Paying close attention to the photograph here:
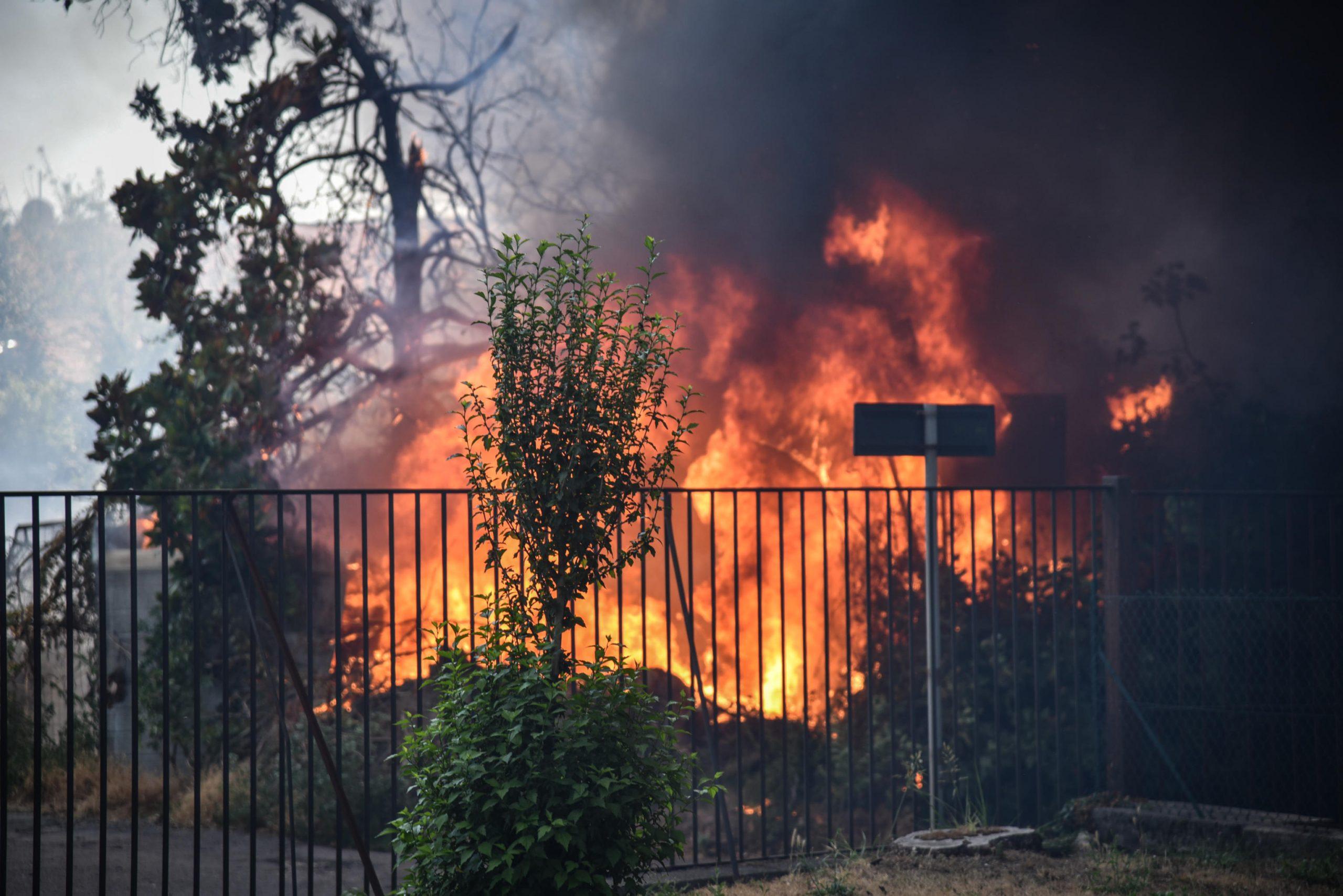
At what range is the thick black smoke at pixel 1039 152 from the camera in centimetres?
997

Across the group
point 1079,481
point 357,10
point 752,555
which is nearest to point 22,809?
point 752,555

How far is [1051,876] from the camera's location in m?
6.46

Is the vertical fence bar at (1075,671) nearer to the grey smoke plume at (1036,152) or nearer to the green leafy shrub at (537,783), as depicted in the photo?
the grey smoke plume at (1036,152)

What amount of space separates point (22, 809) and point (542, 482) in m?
7.25

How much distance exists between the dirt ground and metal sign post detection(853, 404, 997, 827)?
24.8 inches

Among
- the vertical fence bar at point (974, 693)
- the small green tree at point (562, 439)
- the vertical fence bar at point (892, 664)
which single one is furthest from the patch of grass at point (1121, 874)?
the small green tree at point (562, 439)

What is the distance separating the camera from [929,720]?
726cm

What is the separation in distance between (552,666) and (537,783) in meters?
0.48

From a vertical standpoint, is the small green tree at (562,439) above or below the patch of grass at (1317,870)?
above

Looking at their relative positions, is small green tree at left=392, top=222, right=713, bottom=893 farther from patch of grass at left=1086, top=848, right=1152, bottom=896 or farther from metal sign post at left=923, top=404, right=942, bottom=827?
patch of grass at left=1086, top=848, right=1152, bottom=896

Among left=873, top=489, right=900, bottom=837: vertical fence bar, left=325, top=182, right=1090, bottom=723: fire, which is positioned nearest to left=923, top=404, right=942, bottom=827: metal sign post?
left=873, top=489, right=900, bottom=837: vertical fence bar

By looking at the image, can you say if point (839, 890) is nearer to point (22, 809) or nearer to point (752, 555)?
point (752, 555)

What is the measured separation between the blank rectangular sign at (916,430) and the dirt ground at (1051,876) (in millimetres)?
2581

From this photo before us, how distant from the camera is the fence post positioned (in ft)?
25.3
